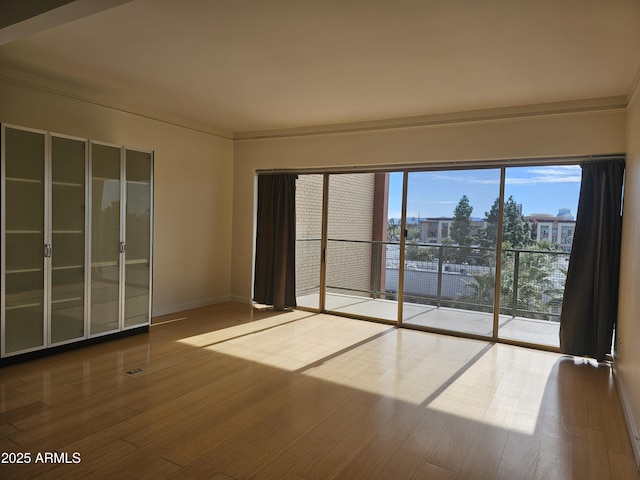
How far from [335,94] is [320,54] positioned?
3.29 ft

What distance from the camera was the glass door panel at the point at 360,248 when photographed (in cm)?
559

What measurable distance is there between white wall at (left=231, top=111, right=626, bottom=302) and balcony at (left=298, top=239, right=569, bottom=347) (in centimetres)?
102

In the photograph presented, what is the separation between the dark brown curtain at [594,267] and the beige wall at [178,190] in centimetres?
441

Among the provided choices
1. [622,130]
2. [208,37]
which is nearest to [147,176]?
[208,37]

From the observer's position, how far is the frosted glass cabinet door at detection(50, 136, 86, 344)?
380cm

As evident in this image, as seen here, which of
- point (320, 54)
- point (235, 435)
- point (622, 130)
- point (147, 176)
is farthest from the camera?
point (147, 176)

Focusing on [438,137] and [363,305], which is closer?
[438,137]

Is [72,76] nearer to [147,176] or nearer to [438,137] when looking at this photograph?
[147,176]

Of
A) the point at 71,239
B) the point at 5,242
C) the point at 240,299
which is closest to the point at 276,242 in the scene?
the point at 240,299

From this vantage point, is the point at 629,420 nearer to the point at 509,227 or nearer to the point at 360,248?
the point at 509,227

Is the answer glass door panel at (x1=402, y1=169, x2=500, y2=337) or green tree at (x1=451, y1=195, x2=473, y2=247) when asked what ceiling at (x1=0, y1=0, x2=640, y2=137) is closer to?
glass door panel at (x1=402, y1=169, x2=500, y2=337)

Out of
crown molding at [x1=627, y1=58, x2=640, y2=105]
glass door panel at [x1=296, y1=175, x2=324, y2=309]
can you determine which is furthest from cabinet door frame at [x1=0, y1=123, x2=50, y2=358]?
crown molding at [x1=627, y1=58, x2=640, y2=105]

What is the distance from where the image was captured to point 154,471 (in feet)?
7.06

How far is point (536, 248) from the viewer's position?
14.8 ft
